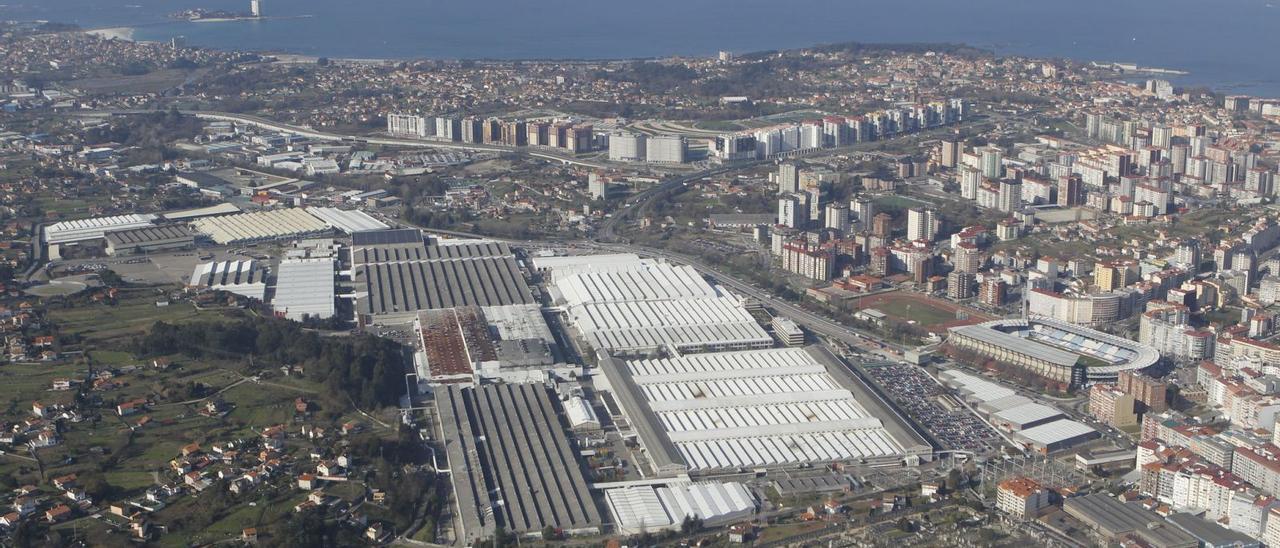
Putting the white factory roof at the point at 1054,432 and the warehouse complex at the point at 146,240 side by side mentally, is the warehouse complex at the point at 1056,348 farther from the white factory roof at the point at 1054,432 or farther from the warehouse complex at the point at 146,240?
the warehouse complex at the point at 146,240

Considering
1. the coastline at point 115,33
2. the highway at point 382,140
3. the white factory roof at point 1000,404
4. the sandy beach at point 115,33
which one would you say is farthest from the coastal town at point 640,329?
the sandy beach at point 115,33

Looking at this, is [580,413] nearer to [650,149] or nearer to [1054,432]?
[1054,432]

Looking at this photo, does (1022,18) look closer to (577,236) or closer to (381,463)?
(577,236)

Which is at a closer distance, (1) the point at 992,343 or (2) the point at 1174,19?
(1) the point at 992,343

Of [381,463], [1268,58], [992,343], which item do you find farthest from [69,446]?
[1268,58]

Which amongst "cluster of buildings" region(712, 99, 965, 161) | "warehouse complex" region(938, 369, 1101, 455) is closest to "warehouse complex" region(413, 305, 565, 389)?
"warehouse complex" region(938, 369, 1101, 455)

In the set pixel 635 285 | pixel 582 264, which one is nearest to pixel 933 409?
pixel 635 285
